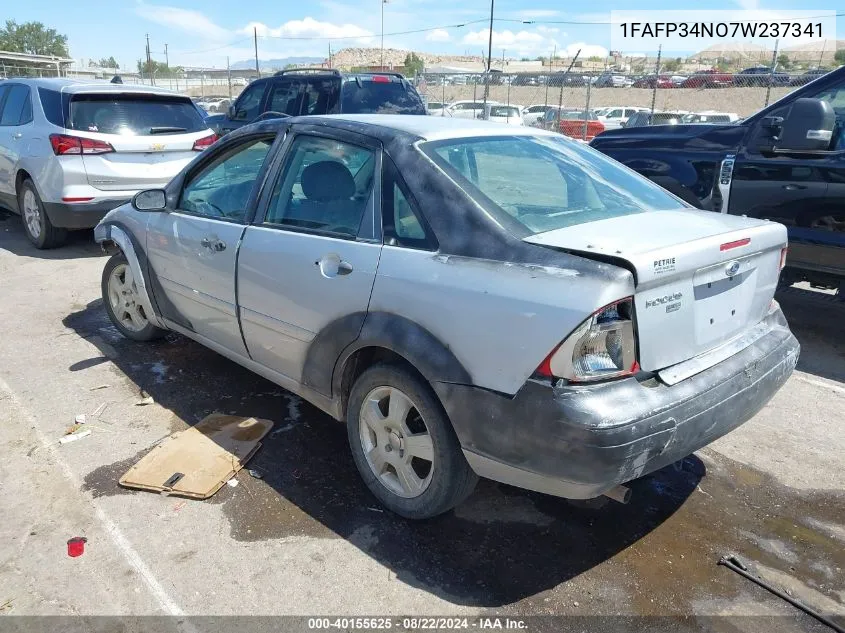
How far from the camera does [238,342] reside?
374cm

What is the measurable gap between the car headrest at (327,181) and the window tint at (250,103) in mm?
7640

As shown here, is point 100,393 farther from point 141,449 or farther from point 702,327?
point 702,327

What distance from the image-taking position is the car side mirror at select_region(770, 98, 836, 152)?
4539 millimetres

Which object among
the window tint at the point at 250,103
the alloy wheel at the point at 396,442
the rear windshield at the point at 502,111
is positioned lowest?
the alloy wheel at the point at 396,442

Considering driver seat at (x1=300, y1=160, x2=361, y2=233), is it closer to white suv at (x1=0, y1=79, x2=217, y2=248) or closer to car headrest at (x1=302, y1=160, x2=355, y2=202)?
car headrest at (x1=302, y1=160, x2=355, y2=202)

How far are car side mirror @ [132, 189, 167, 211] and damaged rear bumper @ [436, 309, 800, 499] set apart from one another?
8.39 feet

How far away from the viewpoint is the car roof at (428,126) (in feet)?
10.2

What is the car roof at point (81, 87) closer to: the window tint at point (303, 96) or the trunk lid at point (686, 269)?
the window tint at point (303, 96)

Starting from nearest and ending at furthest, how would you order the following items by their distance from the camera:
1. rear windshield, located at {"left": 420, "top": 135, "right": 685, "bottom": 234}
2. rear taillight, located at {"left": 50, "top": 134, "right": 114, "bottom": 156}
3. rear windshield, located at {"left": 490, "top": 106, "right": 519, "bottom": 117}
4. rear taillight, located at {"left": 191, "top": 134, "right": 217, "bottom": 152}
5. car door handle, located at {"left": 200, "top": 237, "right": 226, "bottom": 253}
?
rear windshield, located at {"left": 420, "top": 135, "right": 685, "bottom": 234}
car door handle, located at {"left": 200, "top": 237, "right": 226, "bottom": 253}
rear taillight, located at {"left": 50, "top": 134, "right": 114, "bottom": 156}
rear taillight, located at {"left": 191, "top": 134, "right": 217, "bottom": 152}
rear windshield, located at {"left": 490, "top": 106, "right": 519, "bottom": 117}

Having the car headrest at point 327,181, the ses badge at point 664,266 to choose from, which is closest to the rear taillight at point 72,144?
the car headrest at point 327,181

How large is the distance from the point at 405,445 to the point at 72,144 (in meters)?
5.96

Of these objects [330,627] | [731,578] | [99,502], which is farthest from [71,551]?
[731,578]

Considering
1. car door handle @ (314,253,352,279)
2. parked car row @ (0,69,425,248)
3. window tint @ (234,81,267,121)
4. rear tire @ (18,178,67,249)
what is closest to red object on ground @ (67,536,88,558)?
car door handle @ (314,253,352,279)

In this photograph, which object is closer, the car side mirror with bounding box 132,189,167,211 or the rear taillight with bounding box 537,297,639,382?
the rear taillight with bounding box 537,297,639,382
